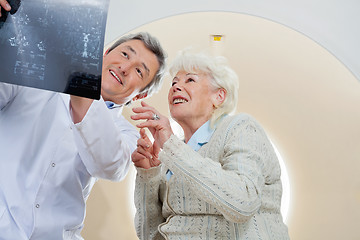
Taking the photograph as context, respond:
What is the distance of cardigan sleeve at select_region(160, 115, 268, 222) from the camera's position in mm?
1602

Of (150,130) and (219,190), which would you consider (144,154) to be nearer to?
(150,130)

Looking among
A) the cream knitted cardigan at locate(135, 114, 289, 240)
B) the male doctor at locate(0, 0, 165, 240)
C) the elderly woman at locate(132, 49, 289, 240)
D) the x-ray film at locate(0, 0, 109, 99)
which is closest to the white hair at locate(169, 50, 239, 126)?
the elderly woman at locate(132, 49, 289, 240)

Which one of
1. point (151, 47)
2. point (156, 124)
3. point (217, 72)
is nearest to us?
point (156, 124)

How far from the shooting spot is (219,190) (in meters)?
1.60

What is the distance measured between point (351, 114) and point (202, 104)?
962 millimetres

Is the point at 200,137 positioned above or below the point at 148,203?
above

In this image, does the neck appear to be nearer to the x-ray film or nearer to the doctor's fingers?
the x-ray film

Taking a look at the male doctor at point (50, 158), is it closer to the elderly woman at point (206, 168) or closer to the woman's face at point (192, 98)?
the elderly woman at point (206, 168)

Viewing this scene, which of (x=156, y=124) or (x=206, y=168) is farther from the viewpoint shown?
(x=156, y=124)

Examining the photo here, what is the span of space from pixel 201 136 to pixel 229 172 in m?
0.32

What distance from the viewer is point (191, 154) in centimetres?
167

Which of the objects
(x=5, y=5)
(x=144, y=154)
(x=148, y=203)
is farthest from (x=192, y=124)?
(x=5, y=5)

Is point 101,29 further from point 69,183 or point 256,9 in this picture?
point 256,9

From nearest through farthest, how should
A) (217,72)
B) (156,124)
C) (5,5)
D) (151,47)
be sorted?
(5,5) → (156,124) → (217,72) → (151,47)
